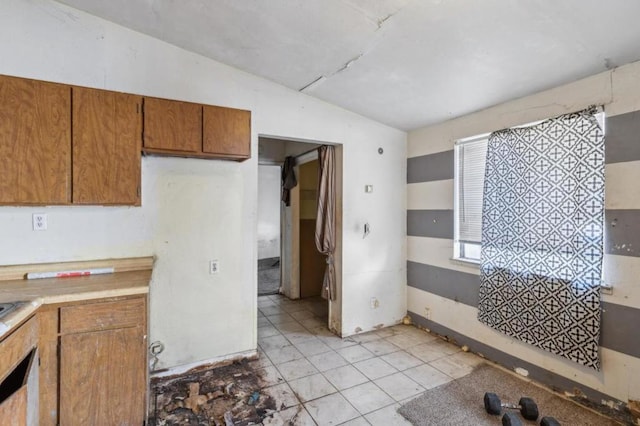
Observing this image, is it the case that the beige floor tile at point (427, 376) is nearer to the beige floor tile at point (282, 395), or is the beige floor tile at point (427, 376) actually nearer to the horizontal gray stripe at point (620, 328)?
the beige floor tile at point (282, 395)

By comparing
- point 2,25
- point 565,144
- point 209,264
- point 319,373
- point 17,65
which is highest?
point 2,25

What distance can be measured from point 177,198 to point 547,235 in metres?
3.00

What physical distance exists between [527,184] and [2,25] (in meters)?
4.03

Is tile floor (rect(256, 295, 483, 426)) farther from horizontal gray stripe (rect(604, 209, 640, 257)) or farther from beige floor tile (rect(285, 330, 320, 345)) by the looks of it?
horizontal gray stripe (rect(604, 209, 640, 257))

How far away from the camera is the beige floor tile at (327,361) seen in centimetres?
282

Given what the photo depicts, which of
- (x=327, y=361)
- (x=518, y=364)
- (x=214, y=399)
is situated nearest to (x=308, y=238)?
(x=327, y=361)

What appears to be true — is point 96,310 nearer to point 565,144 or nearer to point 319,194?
point 319,194

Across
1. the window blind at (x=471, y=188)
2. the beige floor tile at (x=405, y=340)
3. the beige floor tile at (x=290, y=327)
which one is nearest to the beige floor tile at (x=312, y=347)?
the beige floor tile at (x=290, y=327)

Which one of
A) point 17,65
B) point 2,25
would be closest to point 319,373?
point 17,65

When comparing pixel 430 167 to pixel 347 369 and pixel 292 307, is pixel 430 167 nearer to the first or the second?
pixel 347 369

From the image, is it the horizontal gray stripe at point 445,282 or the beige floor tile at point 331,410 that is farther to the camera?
the horizontal gray stripe at point 445,282

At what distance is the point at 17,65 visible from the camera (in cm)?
216

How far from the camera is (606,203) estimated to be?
2.13m

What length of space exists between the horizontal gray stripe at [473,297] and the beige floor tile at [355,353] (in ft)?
3.34
